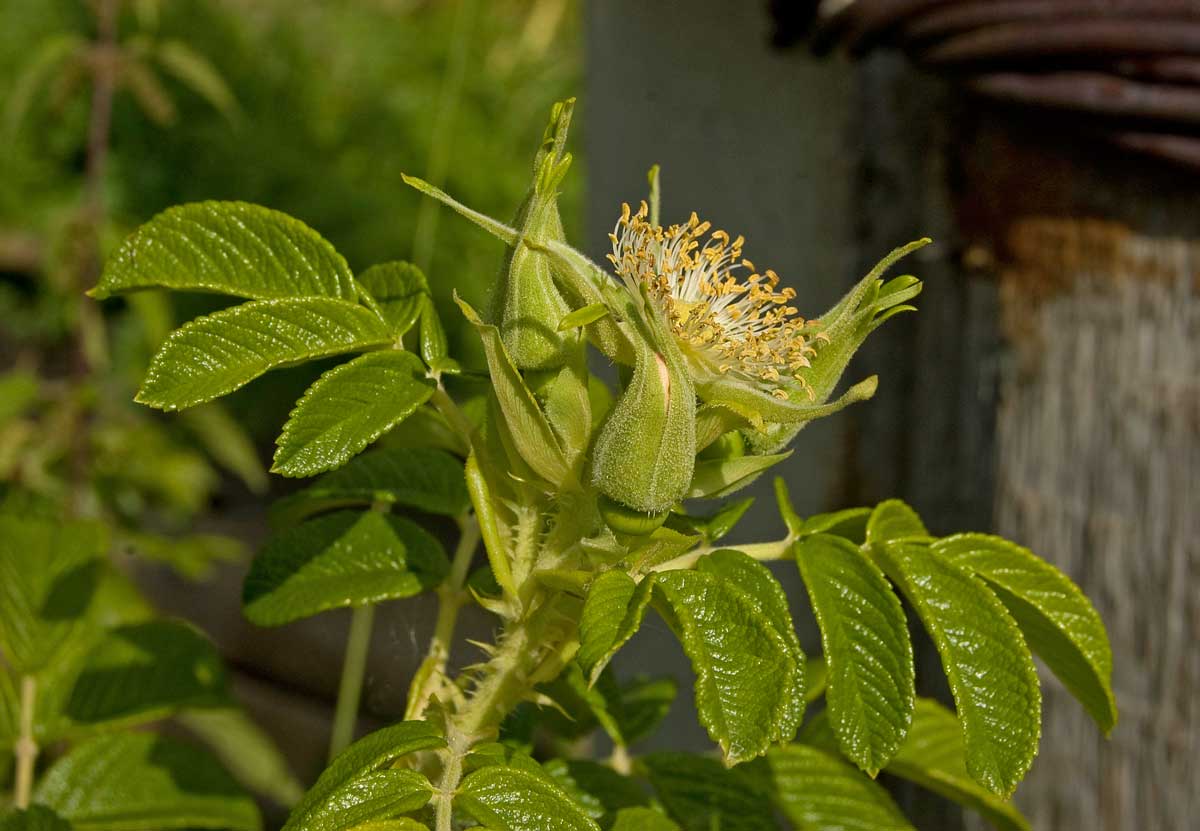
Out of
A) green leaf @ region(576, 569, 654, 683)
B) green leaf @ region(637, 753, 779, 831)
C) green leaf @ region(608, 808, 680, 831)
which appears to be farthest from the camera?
green leaf @ region(637, 753, 779, 831)

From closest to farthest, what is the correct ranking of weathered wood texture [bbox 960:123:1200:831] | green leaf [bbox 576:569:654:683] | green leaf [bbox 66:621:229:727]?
green leaf [bbox 576:569:654:683]
green leaf [bbox 66:621:229:727]
weathered wood texture [bbox 960:123:1200:831]

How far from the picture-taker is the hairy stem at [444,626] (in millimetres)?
669

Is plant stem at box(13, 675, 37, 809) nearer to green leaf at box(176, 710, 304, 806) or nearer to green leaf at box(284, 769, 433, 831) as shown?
green leaf at box(284, 769, 433, 831)

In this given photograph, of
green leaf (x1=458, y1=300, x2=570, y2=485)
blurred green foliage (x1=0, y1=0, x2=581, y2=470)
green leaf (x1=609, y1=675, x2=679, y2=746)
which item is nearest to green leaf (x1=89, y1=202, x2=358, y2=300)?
green leaf (x1=458, y1=300, x2=570, y2=485)

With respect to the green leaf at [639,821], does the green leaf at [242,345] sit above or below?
above

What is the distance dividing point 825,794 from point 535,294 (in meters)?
0.42

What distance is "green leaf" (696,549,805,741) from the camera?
55cm

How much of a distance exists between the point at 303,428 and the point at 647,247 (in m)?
0.21

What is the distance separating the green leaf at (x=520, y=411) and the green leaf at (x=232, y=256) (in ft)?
0.44

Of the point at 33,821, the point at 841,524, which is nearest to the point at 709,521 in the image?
the point at 841,524

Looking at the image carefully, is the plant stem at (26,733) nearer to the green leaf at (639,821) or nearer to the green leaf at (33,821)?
the green leaf at (33,821)

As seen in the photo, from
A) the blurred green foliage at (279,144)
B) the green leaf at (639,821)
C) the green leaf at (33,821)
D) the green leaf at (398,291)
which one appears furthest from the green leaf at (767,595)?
the blurred green foliage at (279,144)

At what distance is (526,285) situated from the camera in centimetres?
58

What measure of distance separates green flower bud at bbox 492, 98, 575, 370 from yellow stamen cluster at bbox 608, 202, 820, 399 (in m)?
0.05
